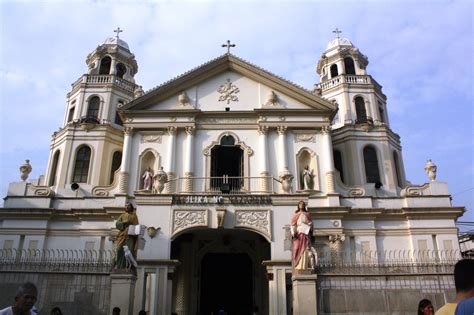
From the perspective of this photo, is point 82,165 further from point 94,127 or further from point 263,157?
point 263,157

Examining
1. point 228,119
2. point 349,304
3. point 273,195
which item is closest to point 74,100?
point 228,119

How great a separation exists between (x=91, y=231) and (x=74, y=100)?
10.2 meters

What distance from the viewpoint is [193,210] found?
1602cm

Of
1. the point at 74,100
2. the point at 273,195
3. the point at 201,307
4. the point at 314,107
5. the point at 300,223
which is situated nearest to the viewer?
the point at 300,223

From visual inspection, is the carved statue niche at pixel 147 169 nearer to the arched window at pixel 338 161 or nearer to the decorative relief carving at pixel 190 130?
the decorative relief carving at pixel 190 130

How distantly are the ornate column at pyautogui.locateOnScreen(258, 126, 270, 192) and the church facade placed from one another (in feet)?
0.24

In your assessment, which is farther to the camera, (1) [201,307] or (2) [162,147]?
(2) [162,147]

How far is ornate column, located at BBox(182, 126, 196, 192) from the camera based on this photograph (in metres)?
21.5

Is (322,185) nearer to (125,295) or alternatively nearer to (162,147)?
(162,147)

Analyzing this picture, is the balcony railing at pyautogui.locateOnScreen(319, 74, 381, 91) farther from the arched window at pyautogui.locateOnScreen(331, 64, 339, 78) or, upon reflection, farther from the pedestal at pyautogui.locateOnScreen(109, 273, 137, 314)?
the pedestal at pyautogui.locateOnScreen(109, 273, 137, 314)

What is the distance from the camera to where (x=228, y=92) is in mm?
24266

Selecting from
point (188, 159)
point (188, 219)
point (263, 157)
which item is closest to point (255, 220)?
point (188, 219)

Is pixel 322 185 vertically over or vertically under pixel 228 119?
under

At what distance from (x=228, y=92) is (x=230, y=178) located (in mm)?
5376
